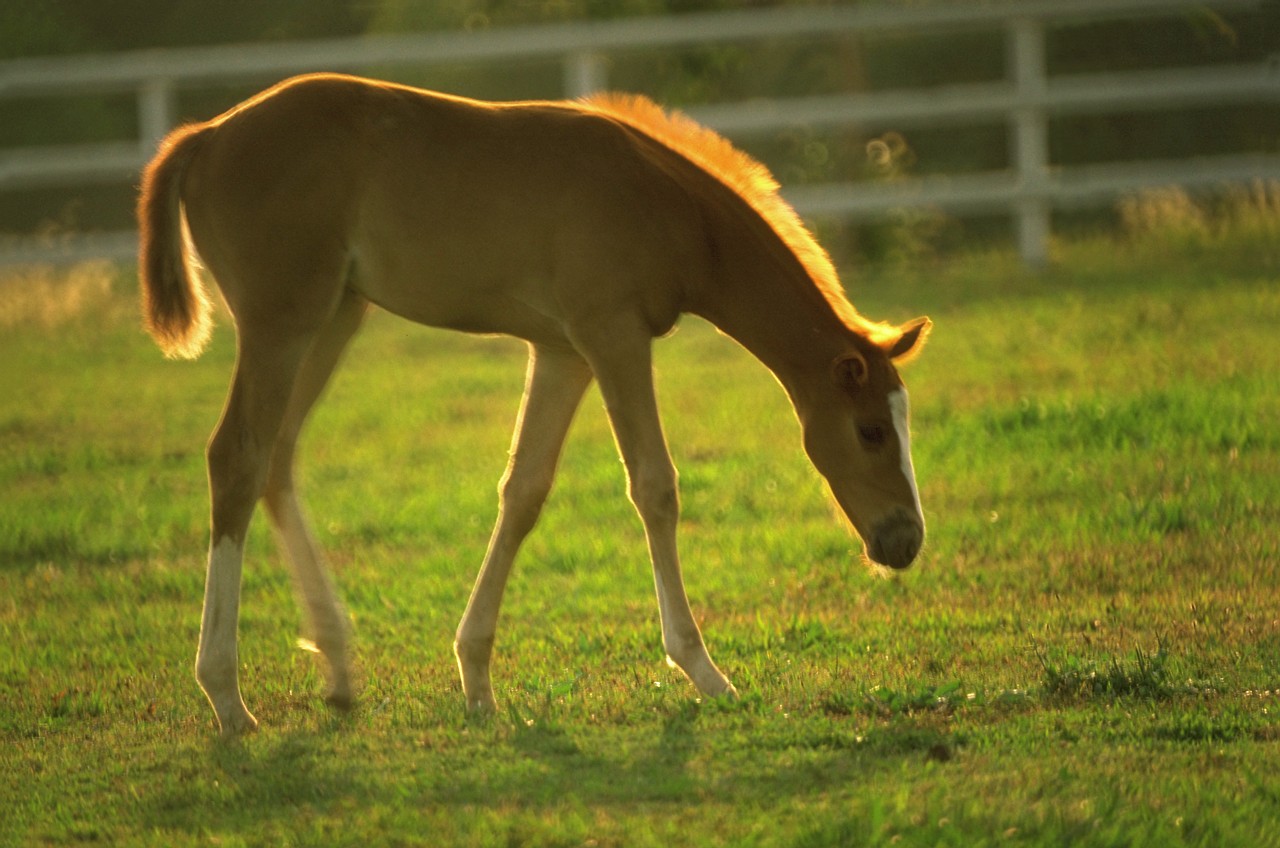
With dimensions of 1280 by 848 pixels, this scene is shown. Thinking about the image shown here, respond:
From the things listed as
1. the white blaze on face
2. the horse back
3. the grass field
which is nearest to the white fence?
the grass field

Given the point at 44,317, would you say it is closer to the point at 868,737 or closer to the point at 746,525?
the point at 746,525

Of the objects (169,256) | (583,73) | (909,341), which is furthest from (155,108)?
(909,341)

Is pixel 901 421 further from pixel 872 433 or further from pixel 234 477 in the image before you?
pixel 234 477

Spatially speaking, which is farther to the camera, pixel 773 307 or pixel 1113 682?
pixel 773 307

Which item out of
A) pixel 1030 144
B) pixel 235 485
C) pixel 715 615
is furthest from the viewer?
pixel 1030 144

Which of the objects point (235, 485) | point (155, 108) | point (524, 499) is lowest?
point (524, 499)

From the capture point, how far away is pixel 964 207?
59.0ft

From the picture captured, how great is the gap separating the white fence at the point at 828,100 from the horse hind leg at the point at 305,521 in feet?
30.4

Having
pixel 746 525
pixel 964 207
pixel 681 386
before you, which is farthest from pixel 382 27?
pixel 746 525

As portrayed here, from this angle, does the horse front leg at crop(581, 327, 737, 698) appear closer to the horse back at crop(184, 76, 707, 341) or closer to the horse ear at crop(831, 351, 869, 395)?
the horse back at crop(184, 76, 707, 341)

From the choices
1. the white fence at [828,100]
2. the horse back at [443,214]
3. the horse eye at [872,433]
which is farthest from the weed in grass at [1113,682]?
the white fence at [828,100]

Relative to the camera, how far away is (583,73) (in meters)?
14.9

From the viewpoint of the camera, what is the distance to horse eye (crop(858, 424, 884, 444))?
5082mm

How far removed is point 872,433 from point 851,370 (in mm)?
202
